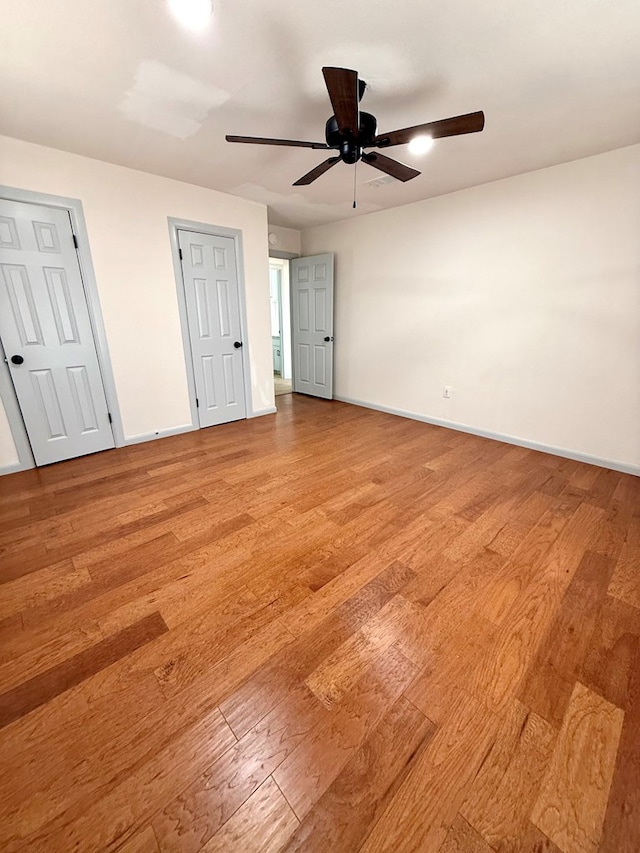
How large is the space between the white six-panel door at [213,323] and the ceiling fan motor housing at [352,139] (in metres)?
2.06

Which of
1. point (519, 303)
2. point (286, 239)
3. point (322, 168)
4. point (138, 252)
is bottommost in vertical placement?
point (519, 303)

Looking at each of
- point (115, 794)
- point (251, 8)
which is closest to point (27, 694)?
point (115, 794)

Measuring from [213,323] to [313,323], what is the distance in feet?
5.78

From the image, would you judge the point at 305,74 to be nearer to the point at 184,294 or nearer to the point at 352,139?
the point at 352,139

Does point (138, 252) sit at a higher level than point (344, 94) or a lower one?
lower

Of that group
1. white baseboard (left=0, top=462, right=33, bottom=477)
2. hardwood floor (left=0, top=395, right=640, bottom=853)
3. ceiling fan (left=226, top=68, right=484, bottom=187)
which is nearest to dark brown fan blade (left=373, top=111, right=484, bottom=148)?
ceiling fan (left=226, top=68, right=484, bottom=187)

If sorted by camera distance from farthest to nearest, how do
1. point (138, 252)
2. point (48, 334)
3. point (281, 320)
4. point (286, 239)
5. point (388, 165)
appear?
point (281, 320)
point (286, 239)
point (138, 252)
point (48, 334)
point (388, 165)

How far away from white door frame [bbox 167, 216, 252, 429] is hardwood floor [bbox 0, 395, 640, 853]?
5.13ft

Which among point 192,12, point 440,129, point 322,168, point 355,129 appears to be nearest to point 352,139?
point 355,129

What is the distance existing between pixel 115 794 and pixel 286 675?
1.85 ft

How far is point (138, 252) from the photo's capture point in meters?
3.16

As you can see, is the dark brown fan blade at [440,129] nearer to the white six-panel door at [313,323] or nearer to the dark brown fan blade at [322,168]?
the dark brown fan blade at [322,168]

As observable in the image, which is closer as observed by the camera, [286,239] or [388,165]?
[388,165]

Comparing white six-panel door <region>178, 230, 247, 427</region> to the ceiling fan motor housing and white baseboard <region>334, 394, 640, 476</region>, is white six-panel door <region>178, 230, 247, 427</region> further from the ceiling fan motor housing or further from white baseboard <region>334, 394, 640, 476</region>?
the ceiling fan motor housing
